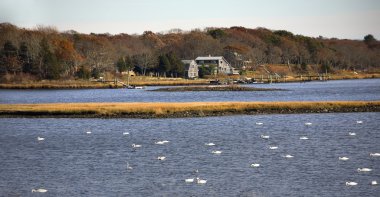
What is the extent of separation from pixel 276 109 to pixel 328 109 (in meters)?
5.86

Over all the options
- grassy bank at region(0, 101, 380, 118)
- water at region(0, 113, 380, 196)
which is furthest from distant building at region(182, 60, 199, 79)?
water at region(0, 113, 380, 196)

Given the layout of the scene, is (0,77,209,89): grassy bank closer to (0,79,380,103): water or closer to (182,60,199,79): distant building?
(182,60,199,79): distant building

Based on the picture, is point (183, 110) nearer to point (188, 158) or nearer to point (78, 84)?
point (188, 158)

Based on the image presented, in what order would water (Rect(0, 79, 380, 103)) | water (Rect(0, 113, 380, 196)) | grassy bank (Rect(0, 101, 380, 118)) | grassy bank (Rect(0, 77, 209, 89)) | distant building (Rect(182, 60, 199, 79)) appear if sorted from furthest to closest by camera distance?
distant building (Rect(182, 60, 199, 79)), grassy bank (Rect(0, 77, 209, 89)), water (Rect(0, 79, 380, 103)), grassy bank (Rect(0, 101, 380, 118)), water (Rect(0, 113, 380, 196))

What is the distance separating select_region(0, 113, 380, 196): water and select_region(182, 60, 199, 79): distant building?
110 m

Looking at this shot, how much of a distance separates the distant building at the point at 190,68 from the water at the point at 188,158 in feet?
361

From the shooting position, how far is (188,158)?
43.7 m

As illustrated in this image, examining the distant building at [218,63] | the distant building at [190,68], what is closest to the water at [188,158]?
the distant building at [190,68]

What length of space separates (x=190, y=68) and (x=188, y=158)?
449ft

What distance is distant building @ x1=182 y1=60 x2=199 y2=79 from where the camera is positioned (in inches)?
7063

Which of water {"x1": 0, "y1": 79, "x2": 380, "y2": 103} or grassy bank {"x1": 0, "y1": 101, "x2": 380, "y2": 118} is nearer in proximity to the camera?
grassy bank {"x1": 0, "y1": 101, "x2": 380, "y2": 118}

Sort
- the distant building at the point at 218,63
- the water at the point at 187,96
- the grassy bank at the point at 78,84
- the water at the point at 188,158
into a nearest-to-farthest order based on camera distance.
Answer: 1. the water at the point at 188,158
2. the water at the point at 187,96
3. the grassy bank at the point at 78,84
4. the distant building at the point at 218,63

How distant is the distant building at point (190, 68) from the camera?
589 feet

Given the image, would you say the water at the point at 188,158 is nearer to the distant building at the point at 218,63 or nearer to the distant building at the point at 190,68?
the distant building at the point at 190,68
